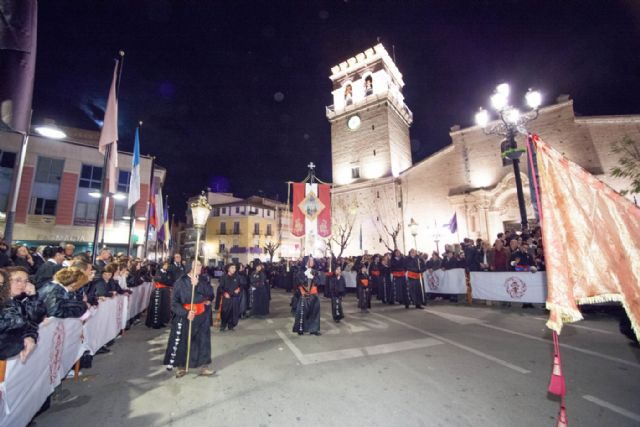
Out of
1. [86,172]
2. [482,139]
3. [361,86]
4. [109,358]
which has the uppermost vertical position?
[361,86]

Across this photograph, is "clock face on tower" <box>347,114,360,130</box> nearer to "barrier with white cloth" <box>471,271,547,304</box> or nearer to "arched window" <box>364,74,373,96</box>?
"arched window" <box>364,74,373,96</box>

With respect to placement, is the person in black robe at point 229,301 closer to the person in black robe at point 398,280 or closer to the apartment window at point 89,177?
the person in black robe at point 398,280

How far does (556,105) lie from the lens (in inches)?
814

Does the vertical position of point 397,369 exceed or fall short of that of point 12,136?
it falls short

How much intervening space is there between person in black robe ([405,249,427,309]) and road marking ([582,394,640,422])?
7109mm

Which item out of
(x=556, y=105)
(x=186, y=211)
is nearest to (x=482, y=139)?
(x=556, y=105)

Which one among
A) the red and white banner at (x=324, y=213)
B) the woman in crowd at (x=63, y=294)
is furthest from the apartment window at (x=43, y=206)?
the woman in crowd at (x=63, y=294)

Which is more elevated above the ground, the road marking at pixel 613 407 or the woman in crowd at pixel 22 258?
the woman in crowd at pixel 22 258

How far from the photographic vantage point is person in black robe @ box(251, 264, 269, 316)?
33.4ft

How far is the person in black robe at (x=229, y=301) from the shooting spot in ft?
26.7

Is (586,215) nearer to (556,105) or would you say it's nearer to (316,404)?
(316,404)

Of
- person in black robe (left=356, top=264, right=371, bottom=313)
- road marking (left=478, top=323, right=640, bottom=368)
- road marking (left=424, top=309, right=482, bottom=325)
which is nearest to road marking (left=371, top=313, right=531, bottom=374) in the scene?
road marking (left=424, top=309, right=482, bottom=325)

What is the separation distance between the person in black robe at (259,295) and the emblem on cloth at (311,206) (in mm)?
8816

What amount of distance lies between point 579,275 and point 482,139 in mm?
24746
